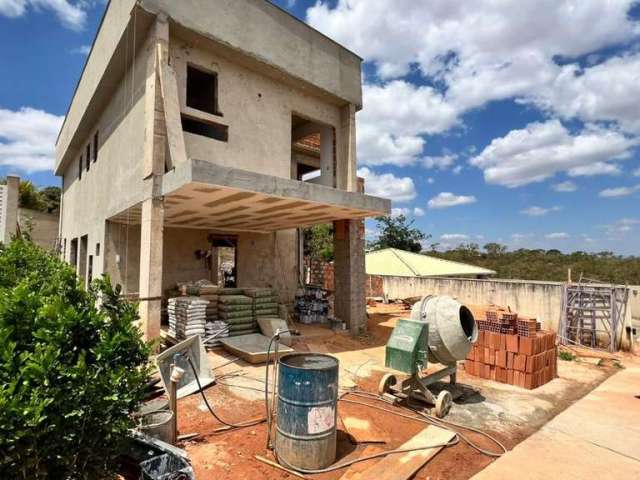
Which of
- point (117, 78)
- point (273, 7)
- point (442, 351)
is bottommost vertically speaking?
point (442, 351)

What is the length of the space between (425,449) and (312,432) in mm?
1562

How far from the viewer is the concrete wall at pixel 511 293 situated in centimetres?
1305

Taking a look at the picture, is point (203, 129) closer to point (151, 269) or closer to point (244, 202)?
point (244, 202)

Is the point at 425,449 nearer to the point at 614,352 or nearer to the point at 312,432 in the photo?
the point at 312,432

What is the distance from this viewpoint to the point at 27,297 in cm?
253

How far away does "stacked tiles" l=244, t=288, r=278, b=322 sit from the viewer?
9.75 metres

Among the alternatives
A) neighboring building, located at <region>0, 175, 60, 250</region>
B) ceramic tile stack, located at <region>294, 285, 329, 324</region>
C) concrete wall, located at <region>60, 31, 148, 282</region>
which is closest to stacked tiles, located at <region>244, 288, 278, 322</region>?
ceramic tile stack, located at <region>294, 285, 329, 324</region>

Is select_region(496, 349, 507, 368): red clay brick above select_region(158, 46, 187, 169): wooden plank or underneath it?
underneath

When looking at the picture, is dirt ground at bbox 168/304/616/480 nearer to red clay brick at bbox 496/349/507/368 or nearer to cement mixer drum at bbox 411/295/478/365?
red clay brick at bbox 496/349/507/368

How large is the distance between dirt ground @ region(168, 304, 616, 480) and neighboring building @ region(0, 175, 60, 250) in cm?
1522

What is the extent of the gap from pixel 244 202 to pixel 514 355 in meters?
6.63

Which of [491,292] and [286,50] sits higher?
[286,50]

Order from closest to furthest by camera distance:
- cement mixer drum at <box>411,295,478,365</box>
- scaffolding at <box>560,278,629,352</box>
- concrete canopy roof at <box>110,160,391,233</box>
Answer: cement mixer drum at <box>411,295,478,365</box> → concrete canopy roof at <box>110,160,391,233</box> → scaffolding at <box>560,278,629,352</box>

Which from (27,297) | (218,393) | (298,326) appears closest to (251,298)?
(298,326)
